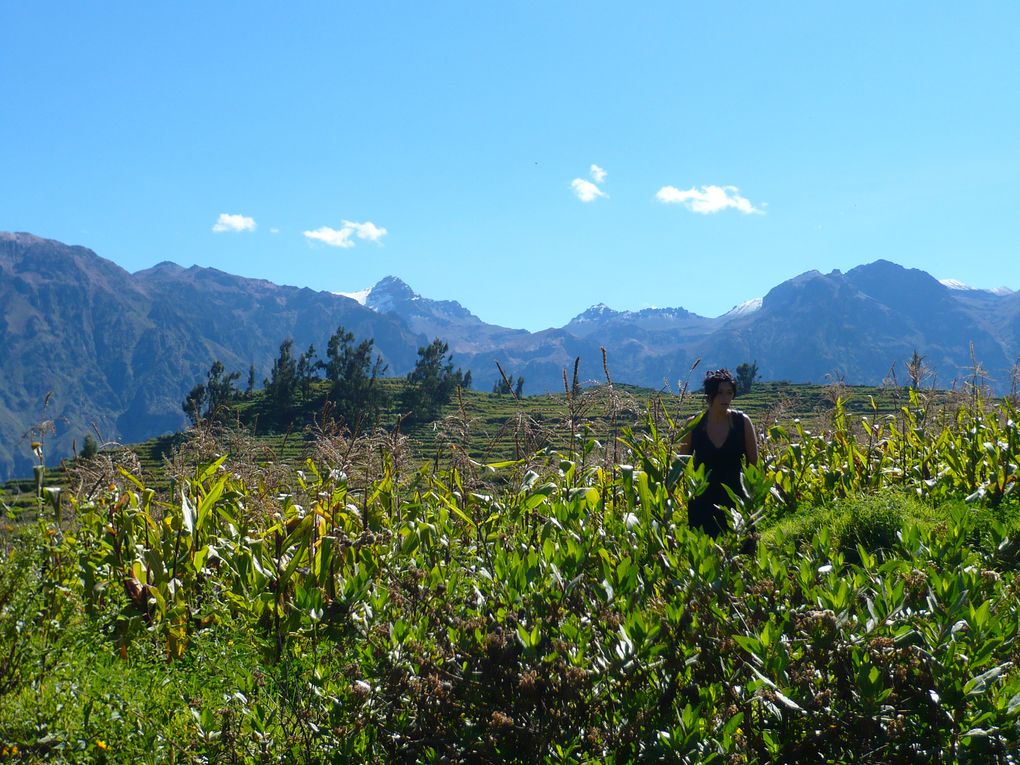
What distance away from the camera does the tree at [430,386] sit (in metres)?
60.4

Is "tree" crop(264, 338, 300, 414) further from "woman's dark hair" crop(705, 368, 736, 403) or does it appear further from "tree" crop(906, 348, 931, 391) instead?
"woman's dark hair" crop(705, 368, 736, 403)

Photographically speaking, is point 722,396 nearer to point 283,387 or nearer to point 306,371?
point 283,387

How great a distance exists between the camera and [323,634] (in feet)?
15.6

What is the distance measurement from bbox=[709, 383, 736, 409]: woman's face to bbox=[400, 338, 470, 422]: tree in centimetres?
5167

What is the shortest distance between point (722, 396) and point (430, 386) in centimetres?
5940

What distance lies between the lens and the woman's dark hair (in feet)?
19.7

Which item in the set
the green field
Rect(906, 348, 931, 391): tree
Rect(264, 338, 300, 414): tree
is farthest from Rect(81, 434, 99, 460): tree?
Rect(264, 338, 300, 414): tree

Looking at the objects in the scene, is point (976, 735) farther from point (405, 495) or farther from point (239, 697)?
point (405, 495)

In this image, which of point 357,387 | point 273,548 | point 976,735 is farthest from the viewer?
point 357,387

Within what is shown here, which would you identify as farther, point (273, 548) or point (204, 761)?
point (273, 548)

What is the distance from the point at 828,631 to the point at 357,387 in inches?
2192

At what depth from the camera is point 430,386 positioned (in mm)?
64875

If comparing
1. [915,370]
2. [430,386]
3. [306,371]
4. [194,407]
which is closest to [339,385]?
[306,371]

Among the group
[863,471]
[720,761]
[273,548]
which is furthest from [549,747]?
[863,471]
